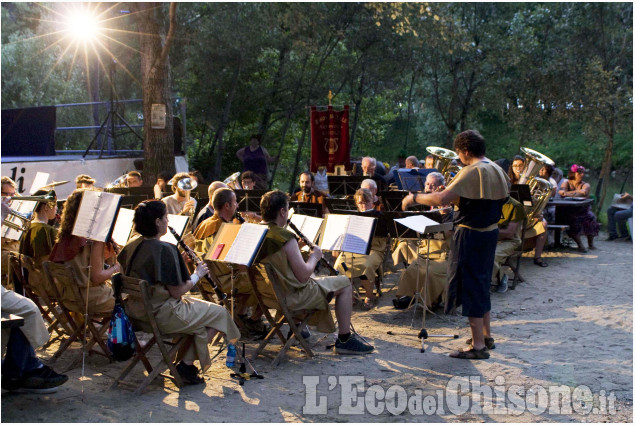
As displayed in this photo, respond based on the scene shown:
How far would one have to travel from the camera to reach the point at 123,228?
5922 mm

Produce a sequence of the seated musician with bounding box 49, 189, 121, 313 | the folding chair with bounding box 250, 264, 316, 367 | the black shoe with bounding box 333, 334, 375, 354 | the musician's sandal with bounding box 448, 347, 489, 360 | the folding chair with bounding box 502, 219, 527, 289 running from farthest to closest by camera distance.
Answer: the folding chair with bounding box 502, 219, 527, 289 < the black shoe with bounding box 333, 334, 375, 354 < the musician's sandal with bounding box 448, 347, 489, 360 < the folding chair with bounding box 250, 264, 316, 367 < the seated musician with bounding box 49, 189, 121, 313

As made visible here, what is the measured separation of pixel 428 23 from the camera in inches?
642

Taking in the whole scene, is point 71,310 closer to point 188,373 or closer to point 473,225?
point 188,373

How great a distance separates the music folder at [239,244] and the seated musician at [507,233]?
4.06 meters

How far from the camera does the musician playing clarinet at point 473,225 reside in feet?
18.8

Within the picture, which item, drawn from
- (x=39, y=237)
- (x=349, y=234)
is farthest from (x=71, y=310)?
(x=349, y=234)

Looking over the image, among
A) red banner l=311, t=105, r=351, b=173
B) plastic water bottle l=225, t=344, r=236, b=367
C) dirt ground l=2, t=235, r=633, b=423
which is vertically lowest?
dirt ground l=2, t=235, r=633, b=423

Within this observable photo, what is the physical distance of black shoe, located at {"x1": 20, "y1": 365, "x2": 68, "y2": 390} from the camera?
475cm

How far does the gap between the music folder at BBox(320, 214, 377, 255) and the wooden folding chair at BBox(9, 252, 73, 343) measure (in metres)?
2.32

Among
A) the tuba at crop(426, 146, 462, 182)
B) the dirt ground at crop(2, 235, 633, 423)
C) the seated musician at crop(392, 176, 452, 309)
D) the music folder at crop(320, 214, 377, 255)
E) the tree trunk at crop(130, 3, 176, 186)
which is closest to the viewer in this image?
the dirt ground at crop(2, 235, 633, 423)

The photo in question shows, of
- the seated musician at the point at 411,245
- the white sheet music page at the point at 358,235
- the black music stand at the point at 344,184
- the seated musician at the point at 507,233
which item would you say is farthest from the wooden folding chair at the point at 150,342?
the black music stand at the point at 344,184

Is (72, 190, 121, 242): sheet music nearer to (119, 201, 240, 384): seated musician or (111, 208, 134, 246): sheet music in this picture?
(119, 201, 240, 384): seated musician

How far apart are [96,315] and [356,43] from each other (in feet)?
48.3

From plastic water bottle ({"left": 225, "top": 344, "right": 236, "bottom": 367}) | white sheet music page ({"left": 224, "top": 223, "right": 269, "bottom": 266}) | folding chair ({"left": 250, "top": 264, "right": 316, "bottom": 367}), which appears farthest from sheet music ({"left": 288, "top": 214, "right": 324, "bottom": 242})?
plastic water bottle ({"left": 225, "top": 344, "right": 236, "bottom": 367})
